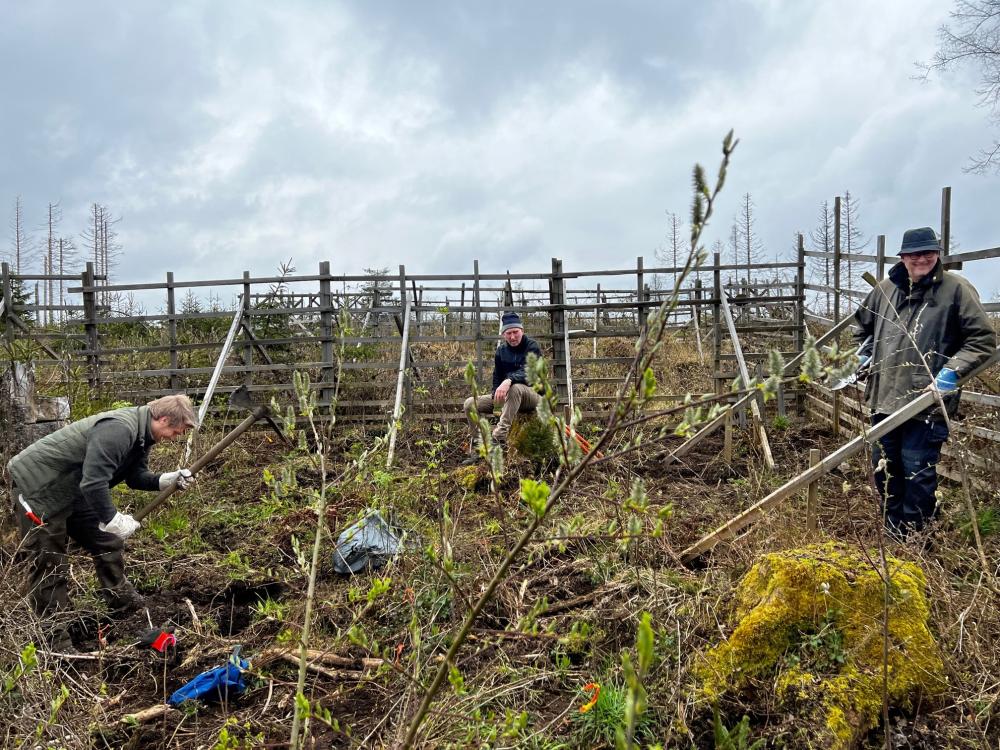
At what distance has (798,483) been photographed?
10.6ft

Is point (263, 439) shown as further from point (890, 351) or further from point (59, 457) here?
point (890, 351)

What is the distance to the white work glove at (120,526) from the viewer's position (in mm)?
3709

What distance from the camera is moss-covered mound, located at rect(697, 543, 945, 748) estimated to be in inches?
88.4

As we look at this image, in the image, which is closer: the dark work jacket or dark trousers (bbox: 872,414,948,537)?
dark trousers (bbox: 872,414,948,537)

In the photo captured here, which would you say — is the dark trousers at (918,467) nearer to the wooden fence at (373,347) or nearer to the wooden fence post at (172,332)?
the wooden fence at (373,347)

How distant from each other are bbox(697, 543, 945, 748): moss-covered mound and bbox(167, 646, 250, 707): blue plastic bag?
6.30ft

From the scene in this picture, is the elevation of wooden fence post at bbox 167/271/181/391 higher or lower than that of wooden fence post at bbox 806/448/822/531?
higher

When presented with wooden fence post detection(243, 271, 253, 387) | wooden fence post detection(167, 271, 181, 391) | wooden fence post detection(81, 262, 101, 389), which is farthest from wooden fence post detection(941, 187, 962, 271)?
wooden fence post detection(81, 262, 101, 389)

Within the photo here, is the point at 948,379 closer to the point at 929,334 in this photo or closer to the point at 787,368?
the point at 929,334

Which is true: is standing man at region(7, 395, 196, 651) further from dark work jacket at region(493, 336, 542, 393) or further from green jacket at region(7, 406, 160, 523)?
dark work jacket at region(493, 336, 542, 393)

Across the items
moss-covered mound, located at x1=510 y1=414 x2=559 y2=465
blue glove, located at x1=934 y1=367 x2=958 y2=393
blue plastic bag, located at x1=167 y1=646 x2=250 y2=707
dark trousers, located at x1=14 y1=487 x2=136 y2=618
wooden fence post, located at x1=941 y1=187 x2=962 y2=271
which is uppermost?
wooden fence post, located at x1=941 y1=187 x2=962 y2=271

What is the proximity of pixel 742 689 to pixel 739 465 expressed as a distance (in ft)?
13.9

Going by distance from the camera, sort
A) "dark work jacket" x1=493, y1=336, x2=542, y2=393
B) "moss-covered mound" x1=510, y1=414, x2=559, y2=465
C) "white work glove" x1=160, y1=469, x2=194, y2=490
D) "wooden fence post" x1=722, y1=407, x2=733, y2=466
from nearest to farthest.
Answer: "white work glove" x1=160, y1=469, x2=194, y2=490 → "moss-covered mound" x1=510, y1=414, x2=559, y2=465 → "wooden fence post" x1=722, y1=407, x2=733, y2=466 → "dark work jacket" x1=493, y1=336, x2=542, y2=393

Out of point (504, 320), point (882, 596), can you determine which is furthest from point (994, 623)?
point (504, 320)
